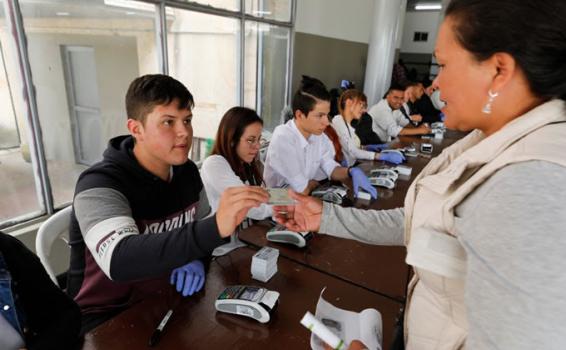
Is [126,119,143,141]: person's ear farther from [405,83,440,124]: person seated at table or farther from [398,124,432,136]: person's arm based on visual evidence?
[405,83,440,124]: person seated at table

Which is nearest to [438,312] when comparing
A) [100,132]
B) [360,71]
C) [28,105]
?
[28,105]

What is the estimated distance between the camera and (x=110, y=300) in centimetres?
123

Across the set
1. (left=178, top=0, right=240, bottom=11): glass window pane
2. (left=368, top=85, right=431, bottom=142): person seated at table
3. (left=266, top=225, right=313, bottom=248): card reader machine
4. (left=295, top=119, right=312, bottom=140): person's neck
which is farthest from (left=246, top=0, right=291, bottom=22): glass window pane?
(left=266, top=225, right=313, bottom=248): card reader machine

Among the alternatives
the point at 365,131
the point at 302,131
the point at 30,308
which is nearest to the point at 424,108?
the point at 365,131

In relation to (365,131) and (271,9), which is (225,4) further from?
(365,131)

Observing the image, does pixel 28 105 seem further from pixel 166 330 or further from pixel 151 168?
pixel 166 330

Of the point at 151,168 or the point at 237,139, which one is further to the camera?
the point at 237,139

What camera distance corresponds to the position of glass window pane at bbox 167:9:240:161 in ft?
12.1

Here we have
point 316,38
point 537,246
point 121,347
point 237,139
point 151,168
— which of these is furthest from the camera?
point 316,38

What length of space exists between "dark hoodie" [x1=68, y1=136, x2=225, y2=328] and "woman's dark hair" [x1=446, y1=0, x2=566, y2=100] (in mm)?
792

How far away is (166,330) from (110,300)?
0.41 m

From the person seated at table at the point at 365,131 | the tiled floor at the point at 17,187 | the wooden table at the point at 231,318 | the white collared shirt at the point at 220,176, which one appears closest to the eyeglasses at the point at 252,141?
the white collared shirt at the point at 220,176

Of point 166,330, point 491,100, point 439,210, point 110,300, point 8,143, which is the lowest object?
point 110,300

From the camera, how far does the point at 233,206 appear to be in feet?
3.39
